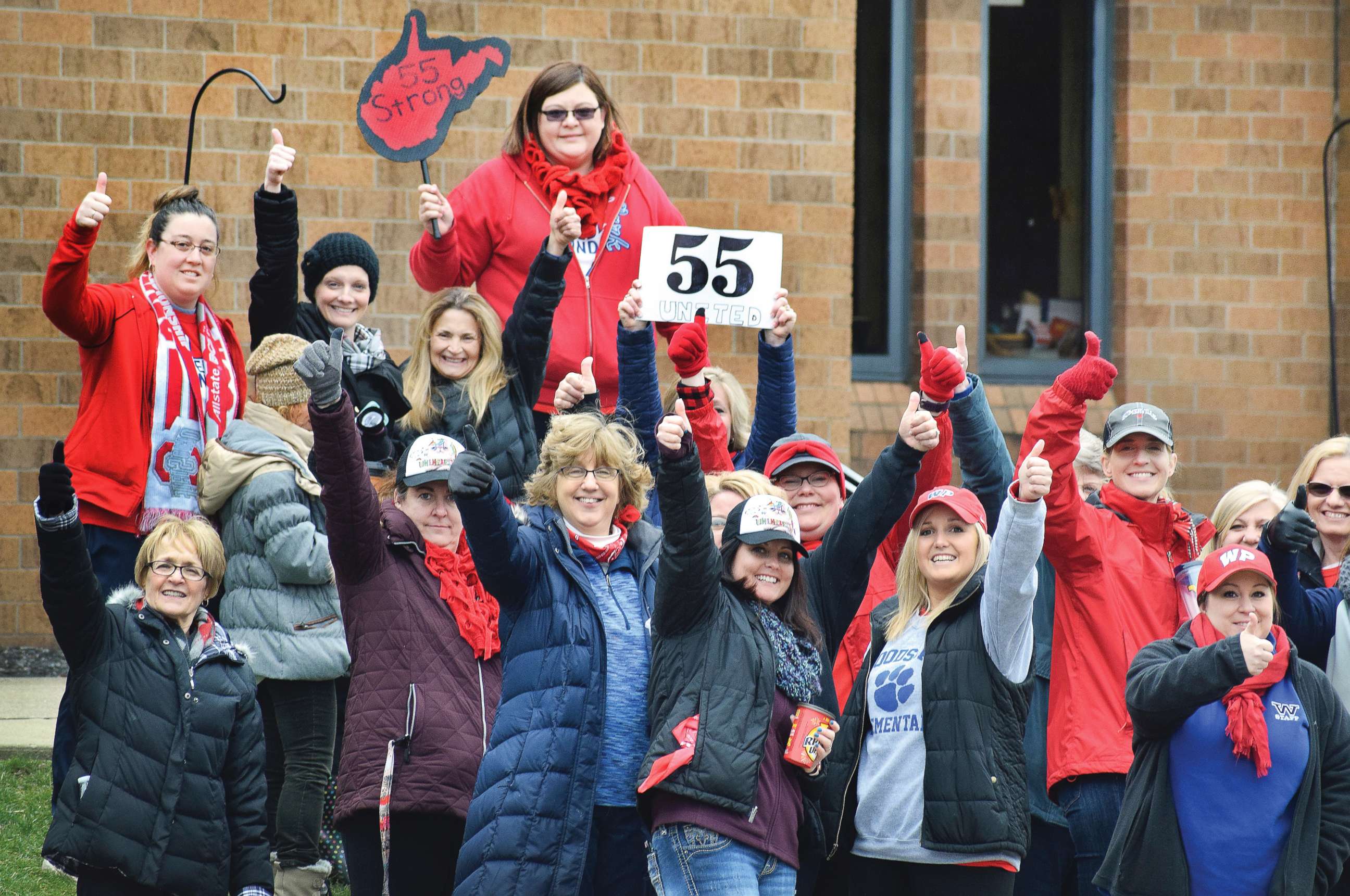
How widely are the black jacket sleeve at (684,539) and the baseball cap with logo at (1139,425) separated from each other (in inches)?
61.4

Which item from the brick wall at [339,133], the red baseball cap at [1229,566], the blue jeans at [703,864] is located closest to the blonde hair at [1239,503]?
the red baseball cap at [1229,566]

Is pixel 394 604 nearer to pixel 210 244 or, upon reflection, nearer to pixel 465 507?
pixel 465 507

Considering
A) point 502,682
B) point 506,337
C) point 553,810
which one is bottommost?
point 553,810

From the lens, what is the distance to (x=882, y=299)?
943 centimetres

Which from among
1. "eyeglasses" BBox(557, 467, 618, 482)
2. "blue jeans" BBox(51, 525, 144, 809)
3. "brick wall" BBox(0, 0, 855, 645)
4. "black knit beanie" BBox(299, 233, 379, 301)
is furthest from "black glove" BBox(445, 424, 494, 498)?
"brick wall" BBox(0, 0, 855, 645)

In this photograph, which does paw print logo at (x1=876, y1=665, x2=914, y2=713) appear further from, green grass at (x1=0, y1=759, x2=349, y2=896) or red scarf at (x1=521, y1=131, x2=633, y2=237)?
green grass at (x1=0, y1=759, x2=349, y2=896)

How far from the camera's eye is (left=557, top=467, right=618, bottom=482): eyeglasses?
4.07 meters

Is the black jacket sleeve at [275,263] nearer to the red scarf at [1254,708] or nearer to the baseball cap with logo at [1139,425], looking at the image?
the baseball cap with logo at [1139,425]

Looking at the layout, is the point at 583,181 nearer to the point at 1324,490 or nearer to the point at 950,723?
the point at 950,723

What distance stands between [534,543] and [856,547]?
84cm

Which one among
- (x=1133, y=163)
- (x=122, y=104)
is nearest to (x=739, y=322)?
(x=122, y=104)

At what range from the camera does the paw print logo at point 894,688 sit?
Answer: 4039mm

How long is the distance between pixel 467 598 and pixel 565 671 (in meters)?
0.64

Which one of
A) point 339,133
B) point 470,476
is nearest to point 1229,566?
point 470,476
